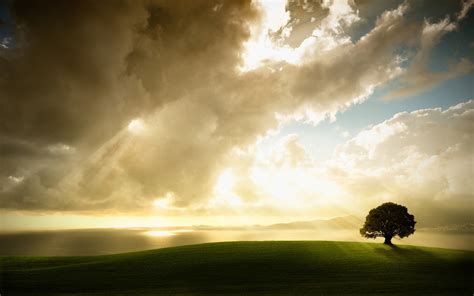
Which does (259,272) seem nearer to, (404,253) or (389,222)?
(404,253)

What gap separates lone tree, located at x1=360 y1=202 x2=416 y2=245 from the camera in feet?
192

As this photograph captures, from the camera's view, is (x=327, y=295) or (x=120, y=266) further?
(x=120, y=266)

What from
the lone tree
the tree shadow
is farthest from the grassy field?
the lone tree

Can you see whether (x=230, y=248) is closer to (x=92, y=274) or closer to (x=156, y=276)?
(x=156, y=276)

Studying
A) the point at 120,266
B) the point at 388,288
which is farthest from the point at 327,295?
the point at 120,266

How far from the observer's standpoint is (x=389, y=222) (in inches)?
2313

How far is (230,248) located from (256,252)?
19.9 feet

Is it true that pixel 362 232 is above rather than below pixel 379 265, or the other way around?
above

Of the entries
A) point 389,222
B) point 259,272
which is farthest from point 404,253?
point 259,272

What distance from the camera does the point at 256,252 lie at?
52.4 m

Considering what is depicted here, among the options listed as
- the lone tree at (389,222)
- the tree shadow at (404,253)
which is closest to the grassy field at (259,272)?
the tree shadow at (404,253)

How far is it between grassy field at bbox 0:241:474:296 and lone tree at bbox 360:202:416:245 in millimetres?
3133

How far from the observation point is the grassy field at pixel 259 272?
110ft

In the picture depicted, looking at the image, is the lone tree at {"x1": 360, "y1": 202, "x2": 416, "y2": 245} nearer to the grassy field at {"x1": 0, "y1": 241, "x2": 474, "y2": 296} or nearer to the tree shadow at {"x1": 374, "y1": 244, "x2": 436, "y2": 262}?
the tree shadow at {"x1": 374, "y1": 244, "x2": 436, "y2": 262}
